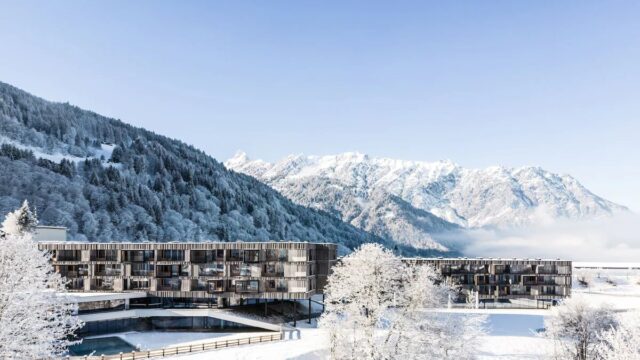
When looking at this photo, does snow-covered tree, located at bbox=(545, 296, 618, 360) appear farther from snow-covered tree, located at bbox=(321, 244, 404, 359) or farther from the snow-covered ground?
snow-covered tree, located at bbox=(321, 244, 404, 359)

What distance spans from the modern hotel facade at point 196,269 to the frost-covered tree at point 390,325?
51.6 feet

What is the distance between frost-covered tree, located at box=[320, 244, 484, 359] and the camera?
50.1 m

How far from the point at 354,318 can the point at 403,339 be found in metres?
5.72

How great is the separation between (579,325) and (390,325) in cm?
2369

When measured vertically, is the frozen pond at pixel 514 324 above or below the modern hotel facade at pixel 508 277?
below

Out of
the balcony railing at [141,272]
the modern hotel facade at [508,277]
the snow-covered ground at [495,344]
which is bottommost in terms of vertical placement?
the snow-covered ground at [495,344]

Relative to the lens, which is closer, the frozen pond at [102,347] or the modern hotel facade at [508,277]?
the frozen pond at [102,347]

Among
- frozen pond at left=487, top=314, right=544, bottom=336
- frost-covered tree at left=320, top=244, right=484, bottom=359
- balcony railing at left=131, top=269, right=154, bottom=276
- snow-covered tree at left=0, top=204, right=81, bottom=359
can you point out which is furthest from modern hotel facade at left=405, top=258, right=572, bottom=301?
snow-covered tree at left=0, top=204, right=81, bottom=359

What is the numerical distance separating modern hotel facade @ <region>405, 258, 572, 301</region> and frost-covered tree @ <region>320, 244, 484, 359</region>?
1539 inches

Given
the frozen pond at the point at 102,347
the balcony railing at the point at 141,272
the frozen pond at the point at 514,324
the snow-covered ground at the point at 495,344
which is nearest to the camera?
the snow-covered ground at the point at 495,344

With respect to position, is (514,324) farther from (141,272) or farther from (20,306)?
(20,306)

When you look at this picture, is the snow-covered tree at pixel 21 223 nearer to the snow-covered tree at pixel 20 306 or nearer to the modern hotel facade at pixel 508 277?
the snow-covered tree at pixel 20 306

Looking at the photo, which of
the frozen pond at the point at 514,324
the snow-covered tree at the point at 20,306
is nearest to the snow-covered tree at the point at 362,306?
the frozen pond at the point at 514,324

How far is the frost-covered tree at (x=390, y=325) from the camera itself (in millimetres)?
50094
